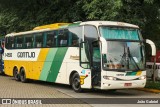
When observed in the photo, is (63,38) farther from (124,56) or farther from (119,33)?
(124,56)

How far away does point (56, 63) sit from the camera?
20453mm

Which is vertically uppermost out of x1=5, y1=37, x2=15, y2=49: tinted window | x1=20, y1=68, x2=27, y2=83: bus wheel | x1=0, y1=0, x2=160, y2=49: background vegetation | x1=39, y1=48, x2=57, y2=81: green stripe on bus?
x1=0, y1=0, x2=160, y2=49: background vegetation

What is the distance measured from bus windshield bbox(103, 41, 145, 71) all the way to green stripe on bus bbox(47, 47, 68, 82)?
3287 mm

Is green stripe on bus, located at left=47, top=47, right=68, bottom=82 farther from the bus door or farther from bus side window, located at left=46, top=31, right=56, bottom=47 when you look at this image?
the bus door

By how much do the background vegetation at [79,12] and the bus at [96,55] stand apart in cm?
278

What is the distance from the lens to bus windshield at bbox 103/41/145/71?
54.6 feet

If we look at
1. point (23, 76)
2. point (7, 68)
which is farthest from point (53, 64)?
point (7, 68)

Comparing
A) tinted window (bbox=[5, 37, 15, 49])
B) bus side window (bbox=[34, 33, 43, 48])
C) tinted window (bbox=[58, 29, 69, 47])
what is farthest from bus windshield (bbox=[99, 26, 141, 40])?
tinted window (bbox=[5, 37, 15, 49])

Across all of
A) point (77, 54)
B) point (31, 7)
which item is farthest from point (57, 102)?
point (31, 7)

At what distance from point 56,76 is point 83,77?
10.1 feet

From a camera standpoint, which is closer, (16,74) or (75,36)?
(75,36)

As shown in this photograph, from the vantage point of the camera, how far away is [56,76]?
66.9 ft

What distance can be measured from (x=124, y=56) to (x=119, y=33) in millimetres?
1127

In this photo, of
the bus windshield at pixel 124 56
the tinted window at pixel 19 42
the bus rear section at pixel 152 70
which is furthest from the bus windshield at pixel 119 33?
the tinted window at pixel 19 42
